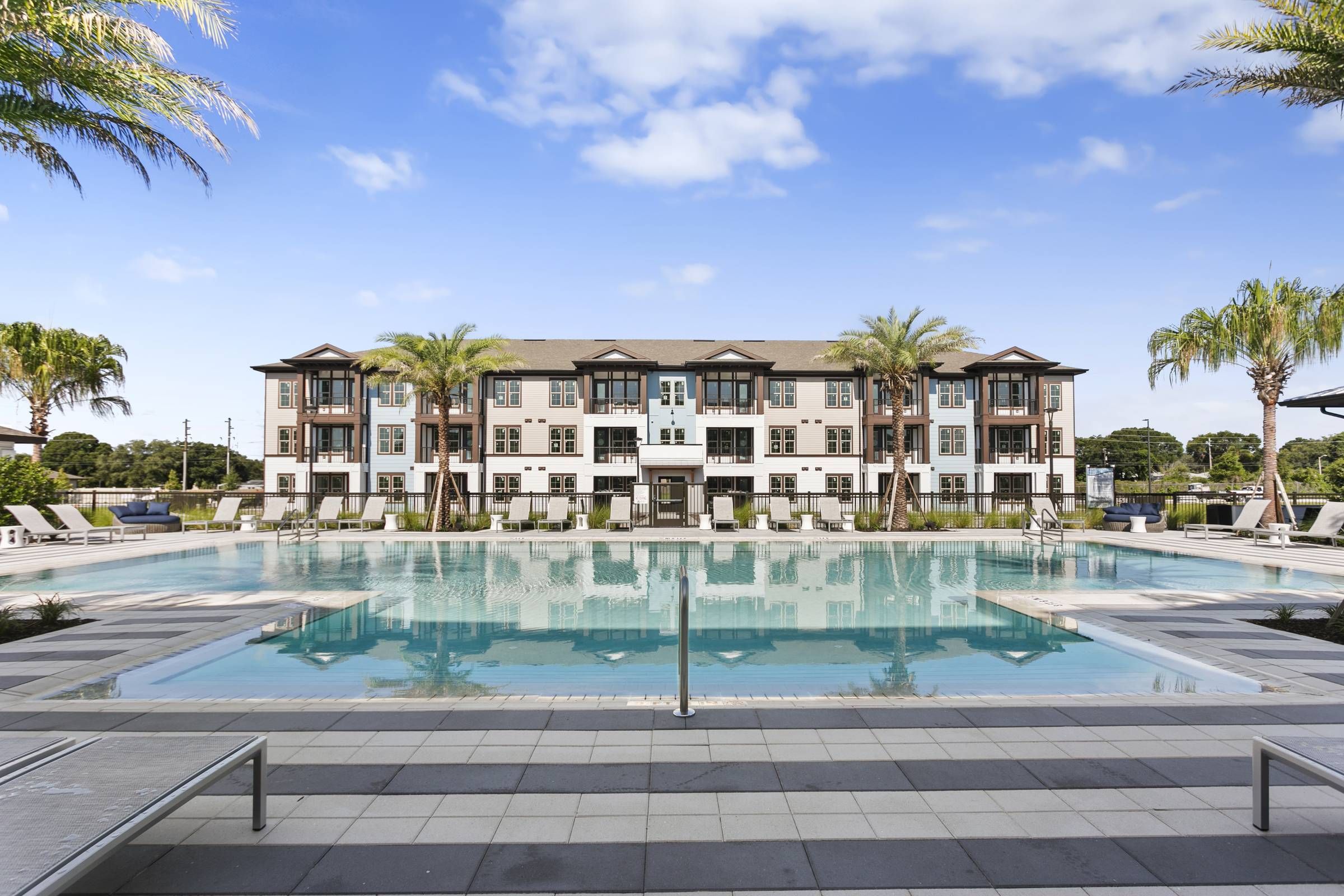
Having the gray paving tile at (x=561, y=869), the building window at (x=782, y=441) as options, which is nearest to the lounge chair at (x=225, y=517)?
the gray paving tile at (x=561, y=869)

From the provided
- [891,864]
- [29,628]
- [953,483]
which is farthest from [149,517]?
[953,483]

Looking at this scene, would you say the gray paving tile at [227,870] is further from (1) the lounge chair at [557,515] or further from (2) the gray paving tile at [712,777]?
(1) the lounge chair at [557,515]

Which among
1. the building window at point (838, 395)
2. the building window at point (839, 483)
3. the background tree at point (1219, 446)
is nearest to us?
the building window at point (839, 483)

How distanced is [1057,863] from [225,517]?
27.4 metres

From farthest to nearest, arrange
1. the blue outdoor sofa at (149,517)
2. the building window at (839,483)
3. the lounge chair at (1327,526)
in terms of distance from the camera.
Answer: the building window at (839,483)
the blue outdoor sofa at (149,517)
the lounge chair at (1327,526)

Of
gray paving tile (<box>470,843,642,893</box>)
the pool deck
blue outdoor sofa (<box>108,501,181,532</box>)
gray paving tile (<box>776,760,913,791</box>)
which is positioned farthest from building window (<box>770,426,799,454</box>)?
gray paving tile (<box>470,843,642,893</box>)

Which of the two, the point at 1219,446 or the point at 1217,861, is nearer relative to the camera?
the point at 1217,861

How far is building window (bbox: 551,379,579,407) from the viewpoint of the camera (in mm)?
38938

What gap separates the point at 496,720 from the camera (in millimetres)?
4992

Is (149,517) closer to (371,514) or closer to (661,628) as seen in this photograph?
(371,514)

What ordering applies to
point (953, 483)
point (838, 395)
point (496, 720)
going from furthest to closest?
point (953, 483) < point (838, 395) < point (496, 720)

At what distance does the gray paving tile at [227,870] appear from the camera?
113 inches

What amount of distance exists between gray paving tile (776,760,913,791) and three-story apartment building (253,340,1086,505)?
108 feet

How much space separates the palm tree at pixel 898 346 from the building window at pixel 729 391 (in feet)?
33.0
